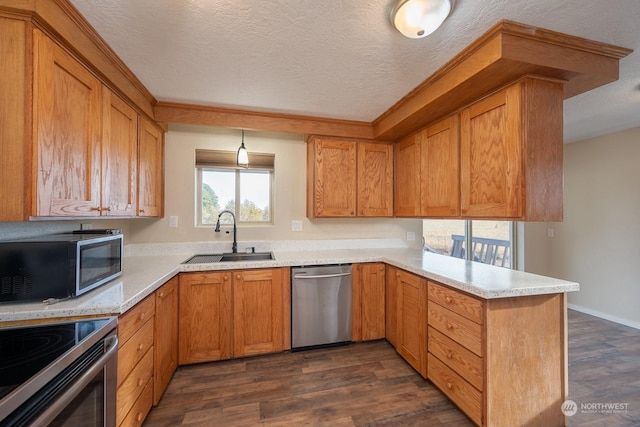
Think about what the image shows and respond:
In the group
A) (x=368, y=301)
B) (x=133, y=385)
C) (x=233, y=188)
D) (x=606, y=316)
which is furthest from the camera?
(x=606, y=316)

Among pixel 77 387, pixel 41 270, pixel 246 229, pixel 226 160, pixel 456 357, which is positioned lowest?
pixel 456 357

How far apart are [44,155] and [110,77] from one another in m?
0.79

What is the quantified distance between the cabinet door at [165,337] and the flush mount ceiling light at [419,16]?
2249 mm

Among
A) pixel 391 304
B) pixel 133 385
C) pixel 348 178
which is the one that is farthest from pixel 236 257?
pixel 391 304

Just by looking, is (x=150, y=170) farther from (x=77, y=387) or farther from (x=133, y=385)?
(x=77, y=387)

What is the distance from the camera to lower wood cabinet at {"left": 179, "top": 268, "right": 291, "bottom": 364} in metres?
2.19

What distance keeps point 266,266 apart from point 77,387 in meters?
1.49

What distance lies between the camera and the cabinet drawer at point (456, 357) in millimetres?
1541

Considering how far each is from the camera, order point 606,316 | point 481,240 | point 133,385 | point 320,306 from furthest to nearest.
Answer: point 481,240
point 606,316
point 320,306
point 133,385

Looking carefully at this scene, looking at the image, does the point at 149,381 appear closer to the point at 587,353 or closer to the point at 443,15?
the point at 443,15

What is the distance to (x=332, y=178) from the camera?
2846mm

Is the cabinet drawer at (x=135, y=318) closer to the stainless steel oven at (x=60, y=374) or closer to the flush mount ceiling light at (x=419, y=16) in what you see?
the stainless steel oven at (x=60, y=374)

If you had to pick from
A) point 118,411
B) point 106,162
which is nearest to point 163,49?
point 106,162

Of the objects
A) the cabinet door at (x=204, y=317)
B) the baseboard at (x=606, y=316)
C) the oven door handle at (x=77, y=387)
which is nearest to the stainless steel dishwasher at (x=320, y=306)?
the cabinet door at (x=204, y=317)
